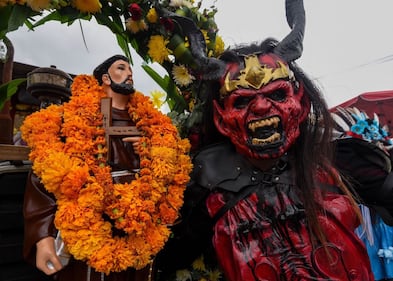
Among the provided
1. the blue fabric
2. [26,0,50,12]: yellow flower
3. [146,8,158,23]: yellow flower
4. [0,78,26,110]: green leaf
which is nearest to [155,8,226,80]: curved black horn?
[146,8,158,23]: yellow flower

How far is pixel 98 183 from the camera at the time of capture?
1.41 meters

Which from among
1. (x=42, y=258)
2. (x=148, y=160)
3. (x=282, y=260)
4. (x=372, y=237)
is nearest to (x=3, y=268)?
(x=42, y=258)

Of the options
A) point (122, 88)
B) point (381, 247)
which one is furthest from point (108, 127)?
point (381, 247)

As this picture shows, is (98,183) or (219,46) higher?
(219,46)

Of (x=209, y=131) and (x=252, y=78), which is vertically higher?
(x=252, y=78)

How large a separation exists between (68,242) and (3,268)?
0.74m

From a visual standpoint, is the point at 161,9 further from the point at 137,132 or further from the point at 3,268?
the point at 3,268

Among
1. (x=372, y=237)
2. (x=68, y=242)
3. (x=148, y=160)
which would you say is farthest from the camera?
(x=372, y=237)

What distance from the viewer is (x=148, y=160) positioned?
1579mm

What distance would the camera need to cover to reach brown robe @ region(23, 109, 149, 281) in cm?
140

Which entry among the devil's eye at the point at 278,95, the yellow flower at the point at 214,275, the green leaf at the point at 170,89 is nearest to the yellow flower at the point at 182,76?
the green leaf at the point at 170,89

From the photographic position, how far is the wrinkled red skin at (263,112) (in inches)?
65.1

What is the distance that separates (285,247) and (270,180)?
0.34 metres

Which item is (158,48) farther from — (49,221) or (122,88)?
(49,221)
